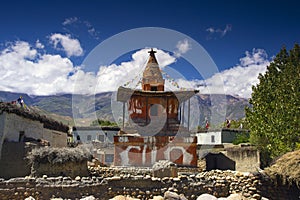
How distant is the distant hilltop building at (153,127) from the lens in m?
23.8

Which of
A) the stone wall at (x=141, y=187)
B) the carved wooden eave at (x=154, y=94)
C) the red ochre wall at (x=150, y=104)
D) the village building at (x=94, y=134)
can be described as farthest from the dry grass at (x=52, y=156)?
the village building at (x=94, y=134)

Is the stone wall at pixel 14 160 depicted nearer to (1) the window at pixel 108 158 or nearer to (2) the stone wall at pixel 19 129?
(2) the stone wall at pixel 19 129

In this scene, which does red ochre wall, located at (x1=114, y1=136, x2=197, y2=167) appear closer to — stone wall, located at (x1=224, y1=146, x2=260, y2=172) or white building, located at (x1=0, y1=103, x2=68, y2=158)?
stone wall, located at (x1=224, y1=146, x2=260, y2=172)

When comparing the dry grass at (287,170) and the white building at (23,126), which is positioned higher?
the white building at (23,126)

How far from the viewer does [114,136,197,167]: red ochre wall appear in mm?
23703

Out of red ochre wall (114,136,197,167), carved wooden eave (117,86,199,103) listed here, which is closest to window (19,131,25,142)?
red ochre wall (114,136,197,167)

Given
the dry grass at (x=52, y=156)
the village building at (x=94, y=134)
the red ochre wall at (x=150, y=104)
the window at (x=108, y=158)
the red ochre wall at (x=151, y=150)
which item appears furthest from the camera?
the village building at (x=94, y=134)

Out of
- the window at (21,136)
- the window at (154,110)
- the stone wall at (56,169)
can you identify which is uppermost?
the window at (154,110)

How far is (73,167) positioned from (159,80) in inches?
602

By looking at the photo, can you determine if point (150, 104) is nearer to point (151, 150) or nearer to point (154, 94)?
point (154, 94)

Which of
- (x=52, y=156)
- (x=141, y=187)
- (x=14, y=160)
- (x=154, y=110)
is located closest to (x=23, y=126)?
(x=14, y=160)

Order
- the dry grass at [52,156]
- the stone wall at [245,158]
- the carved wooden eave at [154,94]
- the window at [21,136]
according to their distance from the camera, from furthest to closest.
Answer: the carved wooden eave at [154,94], the stone wall at [245,158], the window at [21,136], the dry grass at [52,156]

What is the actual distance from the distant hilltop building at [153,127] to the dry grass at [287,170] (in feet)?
37.5

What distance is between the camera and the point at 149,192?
12.5m
